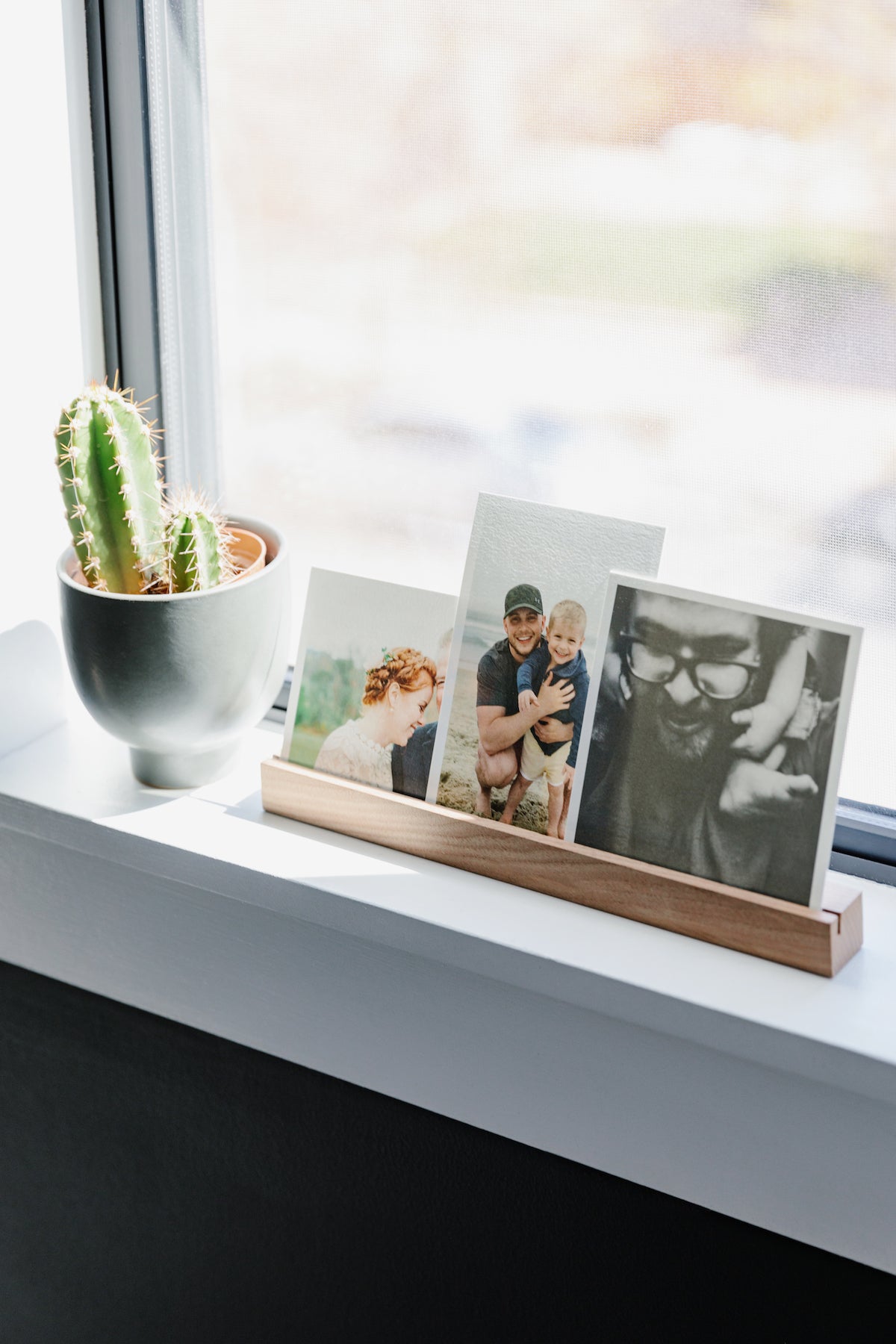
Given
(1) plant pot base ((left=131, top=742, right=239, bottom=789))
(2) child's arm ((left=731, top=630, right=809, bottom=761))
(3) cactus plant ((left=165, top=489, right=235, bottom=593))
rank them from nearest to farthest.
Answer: (2) child's arm ((left=731, top=630, right=809, bottom=761)) → (3) cactus plant ((left=165, top=489, right=235, bottom=593)) → (1) plant pot base ((left=131, top=742, right=239, bottom=789))

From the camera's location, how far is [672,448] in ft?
3.03

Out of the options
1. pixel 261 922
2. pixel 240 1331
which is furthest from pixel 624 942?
pixel 240 1331

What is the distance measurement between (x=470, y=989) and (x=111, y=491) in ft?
1.56

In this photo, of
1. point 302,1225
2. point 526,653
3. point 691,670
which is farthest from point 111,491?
point 302,1225

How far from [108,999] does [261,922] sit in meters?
0.25

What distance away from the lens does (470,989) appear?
0.90m

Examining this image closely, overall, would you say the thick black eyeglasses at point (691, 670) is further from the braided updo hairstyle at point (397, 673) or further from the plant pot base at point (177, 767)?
the plant pot base at point (177, 767)

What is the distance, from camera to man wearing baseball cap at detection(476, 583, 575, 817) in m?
0.85

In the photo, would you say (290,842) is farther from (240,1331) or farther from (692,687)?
(240,1331)

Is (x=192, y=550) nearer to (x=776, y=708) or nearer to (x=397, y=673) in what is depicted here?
(x=397, y=673)

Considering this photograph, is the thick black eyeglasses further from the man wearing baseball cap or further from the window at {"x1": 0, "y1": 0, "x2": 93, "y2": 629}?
the window at {"x1": 0, "y1": 0, "x2": 93, "y2": 629}

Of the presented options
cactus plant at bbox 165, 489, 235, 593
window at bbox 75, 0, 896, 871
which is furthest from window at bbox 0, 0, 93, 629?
cactus plant at bbox 165, 489, 235, 593

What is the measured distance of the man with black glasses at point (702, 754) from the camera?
2.53ft

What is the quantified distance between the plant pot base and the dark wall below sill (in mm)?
256
